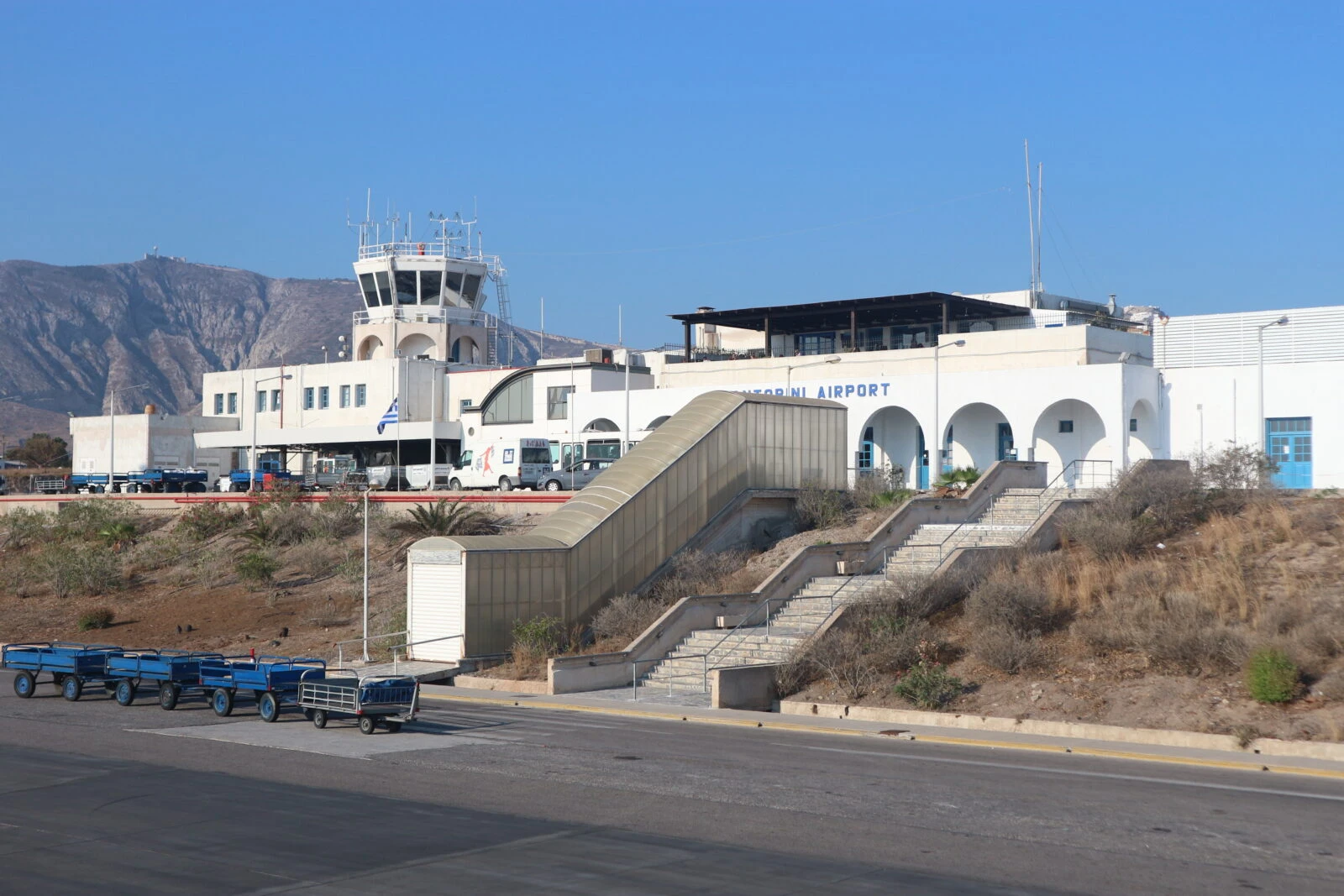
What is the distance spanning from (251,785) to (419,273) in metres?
70.0

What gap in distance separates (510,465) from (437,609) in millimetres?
23067

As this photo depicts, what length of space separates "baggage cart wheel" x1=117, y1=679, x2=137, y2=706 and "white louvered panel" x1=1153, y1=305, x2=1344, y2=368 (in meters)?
38.5

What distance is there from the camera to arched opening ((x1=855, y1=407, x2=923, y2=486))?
52.5 m

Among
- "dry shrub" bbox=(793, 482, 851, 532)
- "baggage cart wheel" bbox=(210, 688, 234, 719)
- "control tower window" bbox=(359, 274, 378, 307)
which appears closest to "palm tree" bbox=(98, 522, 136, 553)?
"dry shrub" bbox=(793, 482, 851, 532)

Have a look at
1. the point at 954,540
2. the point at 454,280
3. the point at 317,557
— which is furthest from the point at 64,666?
the point at 454,280

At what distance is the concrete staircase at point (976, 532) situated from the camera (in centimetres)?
3008

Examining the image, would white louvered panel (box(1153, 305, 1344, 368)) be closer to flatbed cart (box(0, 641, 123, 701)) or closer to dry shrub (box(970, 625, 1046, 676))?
dry shrub (box(970, 625, 1046, 676))

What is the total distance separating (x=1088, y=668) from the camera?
22719 millimetres

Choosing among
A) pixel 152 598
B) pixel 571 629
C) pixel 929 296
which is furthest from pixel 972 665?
pixel 929 296

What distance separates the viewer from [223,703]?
74.5 ft

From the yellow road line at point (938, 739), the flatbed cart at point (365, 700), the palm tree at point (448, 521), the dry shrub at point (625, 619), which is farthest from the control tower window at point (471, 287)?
the flatbed cart at point (365, 700)

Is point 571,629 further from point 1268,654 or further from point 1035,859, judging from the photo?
point 1035,859

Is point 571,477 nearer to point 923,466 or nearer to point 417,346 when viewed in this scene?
point 923,466

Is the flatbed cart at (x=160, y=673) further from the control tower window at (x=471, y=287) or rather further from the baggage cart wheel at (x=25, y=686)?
the control tower window at (x=471, y=287)
